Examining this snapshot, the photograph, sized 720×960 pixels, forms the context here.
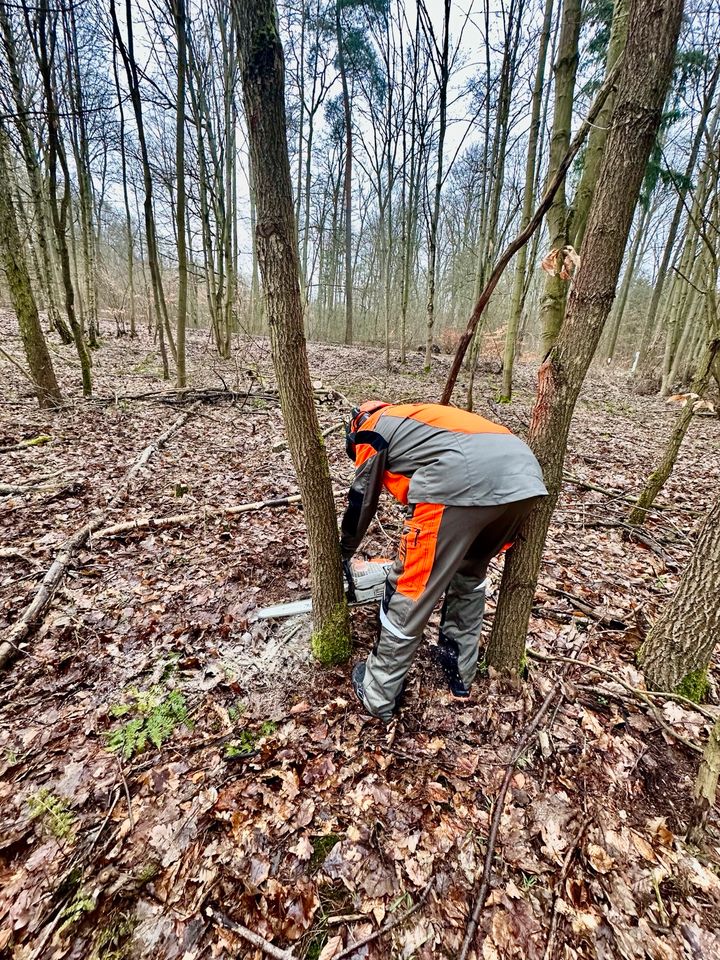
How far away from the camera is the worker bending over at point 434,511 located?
6.24 ft

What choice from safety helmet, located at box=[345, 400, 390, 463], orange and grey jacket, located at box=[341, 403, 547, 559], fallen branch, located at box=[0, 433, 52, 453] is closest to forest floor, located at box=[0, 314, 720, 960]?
orange and grey jacket, located at box=[341, 403, 547, 559]

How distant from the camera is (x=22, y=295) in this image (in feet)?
19.2

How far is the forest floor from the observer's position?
152 cm

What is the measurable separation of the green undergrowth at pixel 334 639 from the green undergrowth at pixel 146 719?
A: 82 centimetres

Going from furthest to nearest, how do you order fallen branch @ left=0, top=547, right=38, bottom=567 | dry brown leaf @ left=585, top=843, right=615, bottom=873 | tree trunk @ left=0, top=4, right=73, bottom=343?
tree trunk @ left=0, top=4, right=73, bottom=343, fallen branch @ left=0, top=547, right=38, bottom=567, dry brown leaf @ left=585, top=843, right=615, bottom=873

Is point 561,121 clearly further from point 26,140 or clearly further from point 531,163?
point 26,140

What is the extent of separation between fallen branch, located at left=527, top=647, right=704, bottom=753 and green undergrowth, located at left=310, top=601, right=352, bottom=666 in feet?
4.03

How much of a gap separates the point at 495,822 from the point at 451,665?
2.58 ft

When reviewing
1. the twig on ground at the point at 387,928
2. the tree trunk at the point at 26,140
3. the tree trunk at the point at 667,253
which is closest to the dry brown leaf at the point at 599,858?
the twig on ground at the point at 387,928

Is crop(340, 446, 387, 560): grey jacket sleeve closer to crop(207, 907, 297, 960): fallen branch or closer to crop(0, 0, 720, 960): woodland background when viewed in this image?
crop(0, 0, 720, 960): woodland background

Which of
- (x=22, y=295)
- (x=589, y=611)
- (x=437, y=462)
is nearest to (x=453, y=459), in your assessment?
(x=437, y=462)

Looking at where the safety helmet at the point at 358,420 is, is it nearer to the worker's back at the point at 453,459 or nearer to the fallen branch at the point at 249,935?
the worker's back at the point at 453,459

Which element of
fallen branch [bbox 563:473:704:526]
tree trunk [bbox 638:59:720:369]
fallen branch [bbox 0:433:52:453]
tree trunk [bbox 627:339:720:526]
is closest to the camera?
tree trunk [bbox 627:339:720:526]

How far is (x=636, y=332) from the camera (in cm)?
2264
